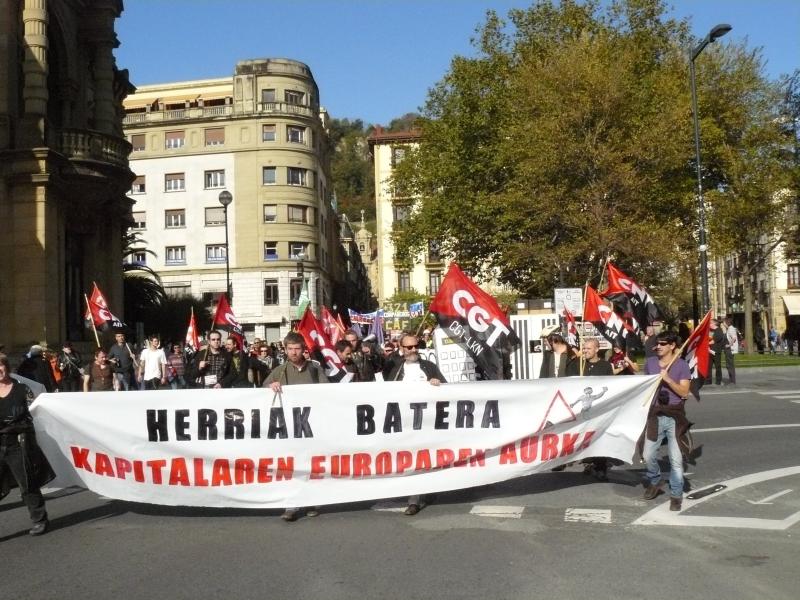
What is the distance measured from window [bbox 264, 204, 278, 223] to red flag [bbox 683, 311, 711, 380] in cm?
5430

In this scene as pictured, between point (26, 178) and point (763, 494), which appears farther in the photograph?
point (26, 178)

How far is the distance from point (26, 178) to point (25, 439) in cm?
1961

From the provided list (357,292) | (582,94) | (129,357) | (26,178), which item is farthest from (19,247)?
(357,292)

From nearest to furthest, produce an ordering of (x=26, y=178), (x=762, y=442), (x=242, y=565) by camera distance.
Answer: (x=242, y=565) < (x=762, y=442) < (x=26, y=178)

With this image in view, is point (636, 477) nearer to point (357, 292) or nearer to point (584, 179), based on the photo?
point (584, 179)

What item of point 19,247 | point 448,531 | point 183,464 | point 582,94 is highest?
point 582,94

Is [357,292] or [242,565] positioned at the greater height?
[357,292]

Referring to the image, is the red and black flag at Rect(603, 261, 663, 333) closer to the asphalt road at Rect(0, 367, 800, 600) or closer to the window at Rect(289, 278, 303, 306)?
the asphalt road at Rect(0, 367, 800, 600)

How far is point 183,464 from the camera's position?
8.40m

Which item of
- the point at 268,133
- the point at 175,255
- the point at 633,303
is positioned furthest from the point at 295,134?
the point at 633,303

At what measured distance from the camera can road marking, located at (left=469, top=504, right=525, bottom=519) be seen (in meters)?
8.22

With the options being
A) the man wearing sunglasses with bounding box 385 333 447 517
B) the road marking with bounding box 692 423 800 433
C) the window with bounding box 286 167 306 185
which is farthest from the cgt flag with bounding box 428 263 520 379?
the window with bounding box 286 167 306 185

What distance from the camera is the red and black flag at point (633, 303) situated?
1398cm

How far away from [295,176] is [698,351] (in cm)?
5586
